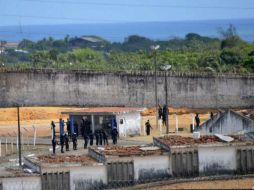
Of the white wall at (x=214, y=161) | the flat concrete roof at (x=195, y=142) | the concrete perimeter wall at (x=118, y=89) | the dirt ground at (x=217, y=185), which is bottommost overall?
the dirt ground at (x=217, y=185)

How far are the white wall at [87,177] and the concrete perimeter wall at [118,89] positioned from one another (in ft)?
95.9

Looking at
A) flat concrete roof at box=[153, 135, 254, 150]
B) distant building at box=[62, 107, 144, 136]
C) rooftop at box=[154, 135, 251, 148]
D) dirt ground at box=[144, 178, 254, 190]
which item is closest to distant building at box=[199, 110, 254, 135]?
flat concrete roof at box=[153, 135, 254, 150]

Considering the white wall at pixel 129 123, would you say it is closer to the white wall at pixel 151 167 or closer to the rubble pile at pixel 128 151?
the rubble pile at pixel 128 151

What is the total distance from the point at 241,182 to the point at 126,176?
4.53 metres

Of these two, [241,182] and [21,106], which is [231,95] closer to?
[21,106]

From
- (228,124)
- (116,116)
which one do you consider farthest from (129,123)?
(228,124)

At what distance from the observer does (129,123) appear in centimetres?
7088

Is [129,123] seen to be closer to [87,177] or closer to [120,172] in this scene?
[120,172]

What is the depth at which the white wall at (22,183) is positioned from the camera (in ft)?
173

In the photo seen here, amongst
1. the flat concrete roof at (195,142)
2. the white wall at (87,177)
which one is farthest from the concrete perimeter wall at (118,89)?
the white wall at (87,177)

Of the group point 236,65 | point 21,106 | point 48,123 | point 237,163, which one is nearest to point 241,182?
point 237,163

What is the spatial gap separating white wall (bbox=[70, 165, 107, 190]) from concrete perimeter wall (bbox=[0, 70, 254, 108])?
29229mm

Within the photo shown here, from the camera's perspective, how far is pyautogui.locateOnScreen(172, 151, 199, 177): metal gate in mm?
56031

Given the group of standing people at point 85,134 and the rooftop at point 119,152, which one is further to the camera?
the group of standing people at point 85,134
